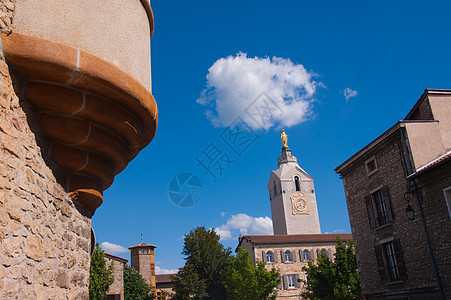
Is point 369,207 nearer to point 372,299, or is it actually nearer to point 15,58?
point 372,299

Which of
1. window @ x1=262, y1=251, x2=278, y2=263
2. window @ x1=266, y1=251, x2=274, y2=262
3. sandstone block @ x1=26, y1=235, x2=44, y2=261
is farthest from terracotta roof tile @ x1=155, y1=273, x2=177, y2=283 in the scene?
sandstone block @ x1=26, y1=235, x2=44, y2=261

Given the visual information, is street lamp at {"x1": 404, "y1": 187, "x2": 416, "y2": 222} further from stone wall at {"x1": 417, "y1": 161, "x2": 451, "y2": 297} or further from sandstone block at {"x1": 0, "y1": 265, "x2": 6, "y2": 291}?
sandstone block at {"x1": 0, "y1": 265, "x2": 6, "y2": 291}

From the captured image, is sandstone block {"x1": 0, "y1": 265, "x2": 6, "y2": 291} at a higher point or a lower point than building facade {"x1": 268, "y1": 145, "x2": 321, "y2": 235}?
lower

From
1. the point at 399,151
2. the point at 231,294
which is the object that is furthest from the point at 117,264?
the point at 399,151

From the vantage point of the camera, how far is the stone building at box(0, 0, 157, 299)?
3.27 metres

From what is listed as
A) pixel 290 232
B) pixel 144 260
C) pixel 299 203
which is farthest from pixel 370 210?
pixel 299 203

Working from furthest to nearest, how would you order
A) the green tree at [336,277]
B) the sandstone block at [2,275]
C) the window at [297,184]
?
the window at [297,184]
the green tree at [336,277]
the sandstone block at [2,275]

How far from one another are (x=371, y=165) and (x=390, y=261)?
4342mm

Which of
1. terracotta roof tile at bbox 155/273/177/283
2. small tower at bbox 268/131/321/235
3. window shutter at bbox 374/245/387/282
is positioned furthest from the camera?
small tower at bbox 268/131/321/235

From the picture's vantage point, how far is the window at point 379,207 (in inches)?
667

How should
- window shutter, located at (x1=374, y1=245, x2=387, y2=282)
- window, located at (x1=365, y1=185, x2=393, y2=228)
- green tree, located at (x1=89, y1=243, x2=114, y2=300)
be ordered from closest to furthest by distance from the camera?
1. window, located at (x1=365, y1=185, x2=393, y2=228)
2. window shutter, located at (x1=374, y1=245, x2=387, y2=282)
3. green tree, located at (x1=89, y1=243, x2=114, y2=300)

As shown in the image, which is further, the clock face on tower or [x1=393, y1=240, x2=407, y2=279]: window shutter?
the clock face on tower

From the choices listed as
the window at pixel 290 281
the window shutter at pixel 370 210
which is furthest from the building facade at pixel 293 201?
the window shutter at pixel 370 210

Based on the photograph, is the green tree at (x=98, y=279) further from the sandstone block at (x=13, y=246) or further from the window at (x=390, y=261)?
the sandstone block at (x=13, y=246)
